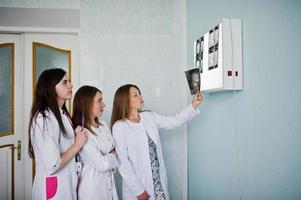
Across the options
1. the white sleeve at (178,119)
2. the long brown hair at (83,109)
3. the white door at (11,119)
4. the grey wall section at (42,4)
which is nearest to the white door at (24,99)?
the white door at (11,119)

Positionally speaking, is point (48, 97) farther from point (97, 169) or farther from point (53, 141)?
point (97, 169)

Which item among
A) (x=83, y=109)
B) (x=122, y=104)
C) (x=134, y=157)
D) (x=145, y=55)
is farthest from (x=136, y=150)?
(x=145, y=55)

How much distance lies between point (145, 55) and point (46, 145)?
4.70 feet

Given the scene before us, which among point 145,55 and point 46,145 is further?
point 145,55

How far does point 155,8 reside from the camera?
260 cm

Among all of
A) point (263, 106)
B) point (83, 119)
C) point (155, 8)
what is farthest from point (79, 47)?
point (263, 106)

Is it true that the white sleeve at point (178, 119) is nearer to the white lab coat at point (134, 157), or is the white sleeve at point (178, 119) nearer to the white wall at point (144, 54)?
the white lab coat at point (134, 157)

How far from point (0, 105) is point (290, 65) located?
250 centimetres

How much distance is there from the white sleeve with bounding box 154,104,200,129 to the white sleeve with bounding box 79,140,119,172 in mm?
590

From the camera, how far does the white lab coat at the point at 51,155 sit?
4.66 feet

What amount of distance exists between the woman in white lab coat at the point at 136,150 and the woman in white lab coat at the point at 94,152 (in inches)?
3.7

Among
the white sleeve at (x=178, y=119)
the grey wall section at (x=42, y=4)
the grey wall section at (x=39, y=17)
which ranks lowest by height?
the white sleeve at (x=178, y=119)

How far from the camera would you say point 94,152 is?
64.2 inches

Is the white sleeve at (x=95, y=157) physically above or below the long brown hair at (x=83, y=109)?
below
